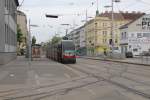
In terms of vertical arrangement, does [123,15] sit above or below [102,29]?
above

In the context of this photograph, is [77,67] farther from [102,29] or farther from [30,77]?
[102,29]

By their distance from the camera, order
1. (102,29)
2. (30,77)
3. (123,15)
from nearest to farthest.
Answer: (30,77)
(102,29)
(123,15)

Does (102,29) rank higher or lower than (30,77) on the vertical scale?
higher

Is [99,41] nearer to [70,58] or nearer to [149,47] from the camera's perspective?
[149,47]

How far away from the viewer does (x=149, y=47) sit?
3937 inches

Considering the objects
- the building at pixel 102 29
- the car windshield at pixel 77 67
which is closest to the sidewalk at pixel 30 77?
the car windshield at pixel 77 67

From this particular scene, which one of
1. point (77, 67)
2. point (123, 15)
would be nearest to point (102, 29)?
point (123, 15)

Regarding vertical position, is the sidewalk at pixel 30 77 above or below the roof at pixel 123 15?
below

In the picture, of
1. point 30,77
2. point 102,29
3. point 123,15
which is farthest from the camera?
point 123,15

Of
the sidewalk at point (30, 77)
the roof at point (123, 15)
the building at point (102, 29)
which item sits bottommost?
the sidewalk at point (30, 77)

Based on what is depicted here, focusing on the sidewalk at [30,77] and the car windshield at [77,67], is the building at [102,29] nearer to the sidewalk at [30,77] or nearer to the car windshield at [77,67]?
the car windshield at [77,67]

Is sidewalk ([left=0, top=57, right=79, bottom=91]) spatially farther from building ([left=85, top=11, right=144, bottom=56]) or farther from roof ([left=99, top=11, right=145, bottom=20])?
roof ([left=99, top=11, right=145, bottom=20])

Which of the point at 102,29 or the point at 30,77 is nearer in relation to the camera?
the point at 30,77

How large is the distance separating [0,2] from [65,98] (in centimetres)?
3479
